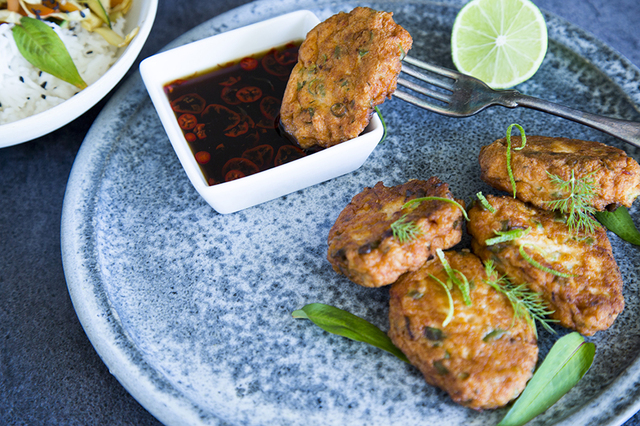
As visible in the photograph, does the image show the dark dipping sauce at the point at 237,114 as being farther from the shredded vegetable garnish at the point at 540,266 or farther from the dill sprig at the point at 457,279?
the shredded vegetable garnish at the point at 540,266

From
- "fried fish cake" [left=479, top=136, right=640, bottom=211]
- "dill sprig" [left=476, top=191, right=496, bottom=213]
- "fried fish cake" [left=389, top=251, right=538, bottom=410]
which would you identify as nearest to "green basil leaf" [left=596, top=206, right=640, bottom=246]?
"fried fish cake" [left=479, top=136, right=640, bottom=211]

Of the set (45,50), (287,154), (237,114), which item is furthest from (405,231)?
(45,50)

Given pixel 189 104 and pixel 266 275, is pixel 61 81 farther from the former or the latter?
pixel 266 275

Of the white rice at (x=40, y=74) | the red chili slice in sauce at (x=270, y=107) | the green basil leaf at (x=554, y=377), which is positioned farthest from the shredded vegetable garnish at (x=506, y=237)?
the white rice at (x=40, y=74)

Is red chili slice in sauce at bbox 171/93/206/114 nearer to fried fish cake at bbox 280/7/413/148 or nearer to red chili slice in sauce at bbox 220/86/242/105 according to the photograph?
red chili slice in sauce at bbox 220/86/242/105

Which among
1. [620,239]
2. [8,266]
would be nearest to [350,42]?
[620,239]
